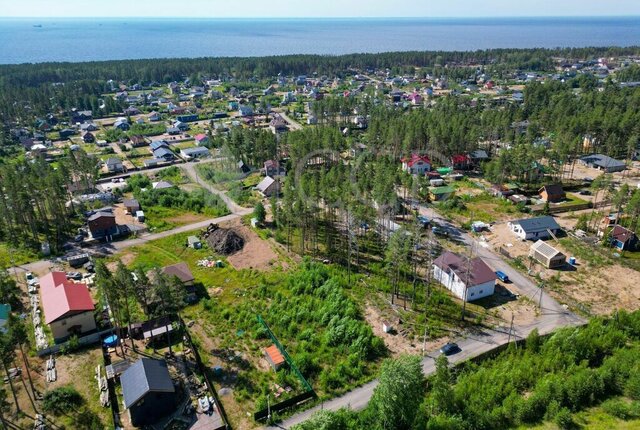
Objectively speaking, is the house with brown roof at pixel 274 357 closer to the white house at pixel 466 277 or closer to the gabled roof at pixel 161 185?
Result: the white house at pixel 466 277

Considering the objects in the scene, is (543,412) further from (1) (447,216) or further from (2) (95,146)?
(2) (95,146)

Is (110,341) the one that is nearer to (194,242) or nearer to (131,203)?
(194,242)

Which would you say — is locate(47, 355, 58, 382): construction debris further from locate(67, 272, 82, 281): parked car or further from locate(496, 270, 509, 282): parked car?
locate(496, 270, 509, 282): parked car

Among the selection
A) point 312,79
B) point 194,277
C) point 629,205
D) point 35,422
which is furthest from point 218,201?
point 312,79

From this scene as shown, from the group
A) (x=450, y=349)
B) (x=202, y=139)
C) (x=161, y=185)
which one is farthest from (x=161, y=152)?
(x=450, y=349)

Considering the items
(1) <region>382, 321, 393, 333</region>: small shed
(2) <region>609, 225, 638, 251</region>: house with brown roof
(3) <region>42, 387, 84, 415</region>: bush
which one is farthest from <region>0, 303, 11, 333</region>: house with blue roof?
(2) <region>609, 225, 638, 251</region>: house with brown roof

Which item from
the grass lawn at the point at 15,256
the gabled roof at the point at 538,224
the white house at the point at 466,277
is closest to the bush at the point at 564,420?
the white house at the point at 466,277
